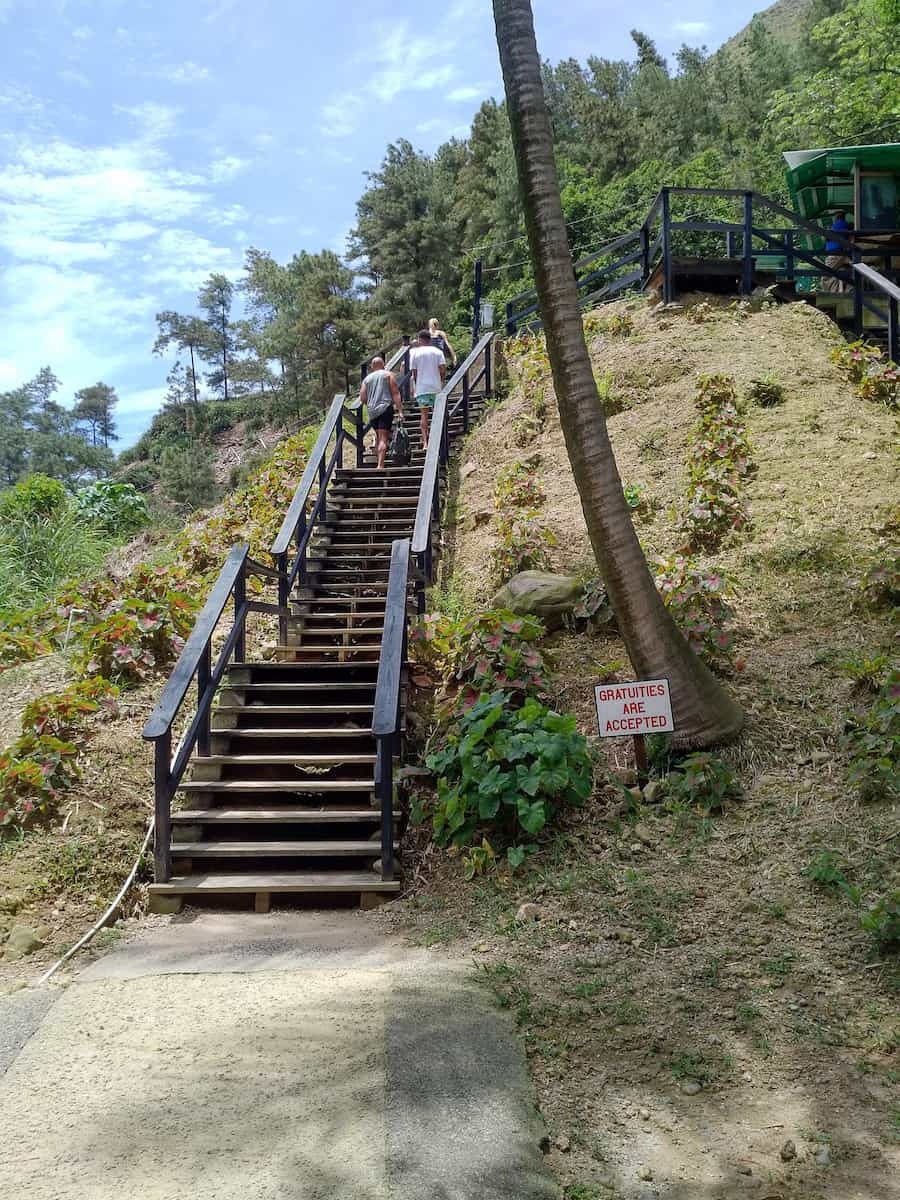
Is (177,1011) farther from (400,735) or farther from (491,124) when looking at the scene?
(491,124)

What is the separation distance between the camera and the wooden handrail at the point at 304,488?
7.80m

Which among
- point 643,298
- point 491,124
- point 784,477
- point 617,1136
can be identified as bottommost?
point 617,1136

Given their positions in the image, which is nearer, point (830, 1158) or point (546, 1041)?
point (830, 1158)

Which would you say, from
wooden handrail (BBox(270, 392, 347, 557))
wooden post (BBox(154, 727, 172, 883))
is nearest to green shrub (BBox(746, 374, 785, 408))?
wooden handrail (BBox(270, 392, 347, 557))

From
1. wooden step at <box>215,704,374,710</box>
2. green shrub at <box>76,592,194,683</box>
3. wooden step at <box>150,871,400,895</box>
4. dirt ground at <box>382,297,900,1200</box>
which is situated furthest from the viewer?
green shrub at <box>76,592,194,683</box>

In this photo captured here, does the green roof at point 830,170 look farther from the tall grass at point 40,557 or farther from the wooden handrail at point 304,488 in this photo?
the tall grass at point 40,557

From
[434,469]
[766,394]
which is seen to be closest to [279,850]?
[434,469]

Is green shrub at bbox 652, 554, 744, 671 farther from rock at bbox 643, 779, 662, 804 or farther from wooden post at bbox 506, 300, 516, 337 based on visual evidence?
wooden post at bbox 506, 300, 516, 337

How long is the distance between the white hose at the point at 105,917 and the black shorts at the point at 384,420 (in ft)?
21.9

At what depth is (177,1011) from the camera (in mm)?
3711

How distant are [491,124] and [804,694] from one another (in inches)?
1794

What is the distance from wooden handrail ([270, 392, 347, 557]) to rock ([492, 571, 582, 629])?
71.0 inches

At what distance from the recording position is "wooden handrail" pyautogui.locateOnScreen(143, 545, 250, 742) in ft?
16.3

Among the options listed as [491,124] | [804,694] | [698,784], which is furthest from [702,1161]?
[491,124]
